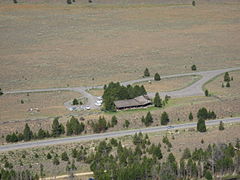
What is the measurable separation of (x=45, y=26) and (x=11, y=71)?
1346 inches

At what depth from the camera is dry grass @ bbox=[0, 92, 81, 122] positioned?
229ft

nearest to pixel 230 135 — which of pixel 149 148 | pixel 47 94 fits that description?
pixel 149 148

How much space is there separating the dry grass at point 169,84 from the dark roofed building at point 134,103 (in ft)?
25.7

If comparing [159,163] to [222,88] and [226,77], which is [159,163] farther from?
[226,77]

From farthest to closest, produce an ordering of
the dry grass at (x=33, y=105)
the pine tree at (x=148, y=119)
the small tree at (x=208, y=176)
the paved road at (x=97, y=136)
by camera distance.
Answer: the dry grass at (x=33, y=105) < the pine tree at (x=148, y=119) < the paved road at (x=97, y=136) < the small tree at (x=208, y=176)

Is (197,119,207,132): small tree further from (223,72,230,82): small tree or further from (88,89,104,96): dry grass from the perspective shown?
(223,72,230,82): small tree

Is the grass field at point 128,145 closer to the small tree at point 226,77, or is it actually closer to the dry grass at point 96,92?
the dry grass at point 96,92

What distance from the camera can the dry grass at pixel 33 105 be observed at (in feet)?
229

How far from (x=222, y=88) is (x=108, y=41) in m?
42.4

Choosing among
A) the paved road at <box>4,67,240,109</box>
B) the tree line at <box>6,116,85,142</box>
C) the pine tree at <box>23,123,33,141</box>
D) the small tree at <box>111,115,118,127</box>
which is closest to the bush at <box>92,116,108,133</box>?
the small tree at <box>111,115,118,127</box>

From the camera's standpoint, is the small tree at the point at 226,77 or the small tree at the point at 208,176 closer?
the small tree at the point at 208,176

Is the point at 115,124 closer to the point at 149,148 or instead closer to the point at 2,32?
the point at 149,148

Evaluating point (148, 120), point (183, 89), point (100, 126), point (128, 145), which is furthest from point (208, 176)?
point (183, 89)

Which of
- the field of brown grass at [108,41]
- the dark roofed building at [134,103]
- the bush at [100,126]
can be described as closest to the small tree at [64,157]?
the bush at [100,126]
